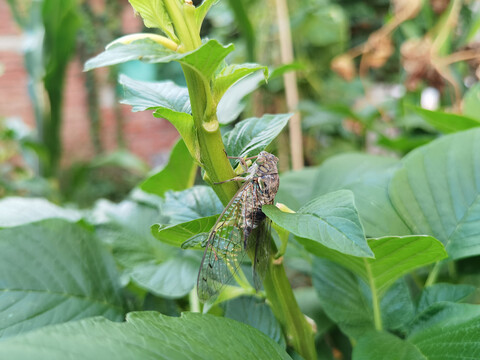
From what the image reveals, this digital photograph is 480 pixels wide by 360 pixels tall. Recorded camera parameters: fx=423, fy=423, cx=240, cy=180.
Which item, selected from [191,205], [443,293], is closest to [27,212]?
[191,205]

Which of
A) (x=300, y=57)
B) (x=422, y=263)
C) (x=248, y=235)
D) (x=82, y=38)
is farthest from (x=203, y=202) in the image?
(x=82, y=38)

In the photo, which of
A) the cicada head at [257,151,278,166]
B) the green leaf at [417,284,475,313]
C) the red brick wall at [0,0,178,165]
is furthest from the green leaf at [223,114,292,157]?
the red brick wall at [0,0,178,165]

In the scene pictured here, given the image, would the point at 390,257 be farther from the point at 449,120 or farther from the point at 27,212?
the point at 27,212

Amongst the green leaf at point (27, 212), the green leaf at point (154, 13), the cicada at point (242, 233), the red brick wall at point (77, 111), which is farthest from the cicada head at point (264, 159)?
the red brick wall at point (77, 111)

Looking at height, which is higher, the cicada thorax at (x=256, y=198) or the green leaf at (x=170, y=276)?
the cicada thorax at (x=256, y=198)

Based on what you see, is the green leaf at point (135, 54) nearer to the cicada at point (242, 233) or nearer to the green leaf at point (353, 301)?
the cicada at point (242, 233)

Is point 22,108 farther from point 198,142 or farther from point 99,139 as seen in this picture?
point 198,142
